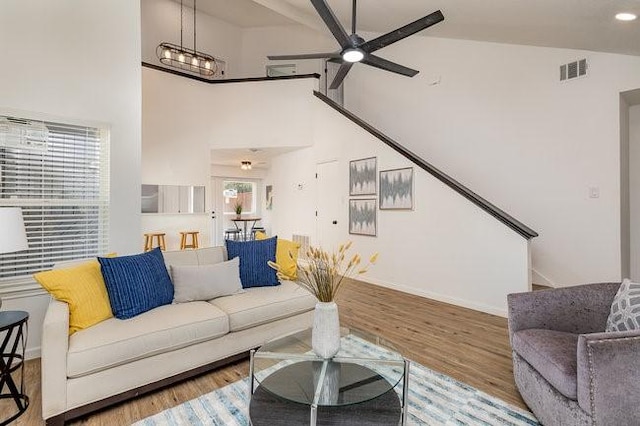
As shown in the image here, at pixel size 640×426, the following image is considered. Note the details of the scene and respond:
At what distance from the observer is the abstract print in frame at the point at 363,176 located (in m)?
5.20

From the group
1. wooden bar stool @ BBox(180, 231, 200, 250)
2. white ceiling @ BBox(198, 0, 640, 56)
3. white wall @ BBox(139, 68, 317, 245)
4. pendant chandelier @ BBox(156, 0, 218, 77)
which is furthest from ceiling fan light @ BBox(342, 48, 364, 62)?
pendant chandelier @ BBox(156, 0, 218, 77)

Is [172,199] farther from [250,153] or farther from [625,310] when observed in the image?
[625,310]

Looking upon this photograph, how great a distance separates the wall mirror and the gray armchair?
18.9 feet

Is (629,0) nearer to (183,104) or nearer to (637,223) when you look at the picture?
(637,223)

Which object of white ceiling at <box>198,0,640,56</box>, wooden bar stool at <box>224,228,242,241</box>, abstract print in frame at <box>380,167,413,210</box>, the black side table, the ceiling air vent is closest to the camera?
the black side table

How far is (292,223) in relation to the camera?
22.6ft

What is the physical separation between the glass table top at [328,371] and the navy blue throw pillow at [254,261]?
41.9 inches

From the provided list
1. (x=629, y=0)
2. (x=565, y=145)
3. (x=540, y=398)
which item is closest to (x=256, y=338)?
(x=540, y=398)

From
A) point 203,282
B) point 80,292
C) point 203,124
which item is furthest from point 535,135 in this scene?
point 203,124

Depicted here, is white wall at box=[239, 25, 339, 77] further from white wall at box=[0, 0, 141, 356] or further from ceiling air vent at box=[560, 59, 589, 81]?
white wall at box=[0, 0, 141, 356]

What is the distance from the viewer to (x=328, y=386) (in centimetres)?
→ 165

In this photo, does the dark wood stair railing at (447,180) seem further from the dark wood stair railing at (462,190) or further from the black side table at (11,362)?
the black side table at (11,362)

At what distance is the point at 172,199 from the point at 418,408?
5.62m

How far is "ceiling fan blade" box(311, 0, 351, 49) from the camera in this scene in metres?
2.50
